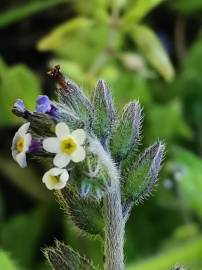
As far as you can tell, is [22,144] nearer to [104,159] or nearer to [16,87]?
[104,159]

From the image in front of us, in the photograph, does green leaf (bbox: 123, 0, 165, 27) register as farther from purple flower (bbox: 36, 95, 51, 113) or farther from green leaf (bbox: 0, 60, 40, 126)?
purple flower (bbox: 36, 95, 51, 113)

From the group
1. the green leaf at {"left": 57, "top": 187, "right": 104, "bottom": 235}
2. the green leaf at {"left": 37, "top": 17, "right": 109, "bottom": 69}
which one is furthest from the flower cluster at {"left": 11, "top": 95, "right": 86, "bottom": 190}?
the green leaf at {"left": 37, "top": 17, "right": 109, "bottom": 69}

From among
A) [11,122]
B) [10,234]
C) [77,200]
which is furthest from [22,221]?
[77,200]

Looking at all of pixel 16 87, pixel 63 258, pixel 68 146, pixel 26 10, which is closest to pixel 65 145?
pixel 68 146

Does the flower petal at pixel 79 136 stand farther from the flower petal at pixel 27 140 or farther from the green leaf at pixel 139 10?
the green leaf at pixel 139 10

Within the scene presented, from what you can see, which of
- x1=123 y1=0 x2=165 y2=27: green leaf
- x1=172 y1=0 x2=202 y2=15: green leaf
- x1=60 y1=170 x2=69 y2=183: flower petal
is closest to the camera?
x1=60 y1=170 x2=69 y2=183: flower petal

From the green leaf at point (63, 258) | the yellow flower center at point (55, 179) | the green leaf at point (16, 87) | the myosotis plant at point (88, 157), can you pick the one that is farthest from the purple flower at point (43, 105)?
the green leaf at point (16, 87)
